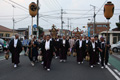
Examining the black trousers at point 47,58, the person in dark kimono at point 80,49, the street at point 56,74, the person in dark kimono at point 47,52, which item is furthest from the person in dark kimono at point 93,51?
the black trousers at point 47,58

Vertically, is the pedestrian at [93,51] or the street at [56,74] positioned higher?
the pedestrian at [93,51]

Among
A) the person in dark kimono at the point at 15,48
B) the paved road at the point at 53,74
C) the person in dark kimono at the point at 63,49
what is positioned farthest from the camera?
the person in dark kimono at the point at 63,49

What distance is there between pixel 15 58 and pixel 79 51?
13.6ft

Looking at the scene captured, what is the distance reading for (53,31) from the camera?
62.1ft

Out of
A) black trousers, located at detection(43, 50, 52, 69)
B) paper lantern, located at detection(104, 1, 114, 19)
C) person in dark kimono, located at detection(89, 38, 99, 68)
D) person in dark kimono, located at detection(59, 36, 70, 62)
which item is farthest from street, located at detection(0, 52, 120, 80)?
paper lantern, located at detection(104, 1, 114, 19)

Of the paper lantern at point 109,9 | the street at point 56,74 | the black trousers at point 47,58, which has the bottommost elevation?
the street at point 56,74

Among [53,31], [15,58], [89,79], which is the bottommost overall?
[89,79]

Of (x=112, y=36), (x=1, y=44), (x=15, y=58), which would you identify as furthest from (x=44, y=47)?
(x=112, y=36)

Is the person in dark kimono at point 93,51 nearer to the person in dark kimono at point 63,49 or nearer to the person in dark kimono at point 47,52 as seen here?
the person in dark kimono at point 63,49

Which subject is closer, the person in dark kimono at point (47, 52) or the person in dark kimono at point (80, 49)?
the person in dark kimono at point (47, 52)

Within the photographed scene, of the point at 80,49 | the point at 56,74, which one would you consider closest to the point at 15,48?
the point at 56,74

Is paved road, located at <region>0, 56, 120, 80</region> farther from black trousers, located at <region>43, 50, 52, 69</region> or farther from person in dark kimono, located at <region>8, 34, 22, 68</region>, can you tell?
person in dark kimono, located at <region>8, 34, 22, 68</region>

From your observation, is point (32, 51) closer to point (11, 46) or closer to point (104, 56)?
point (11, 46)

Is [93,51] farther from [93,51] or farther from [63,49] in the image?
[63,49]
